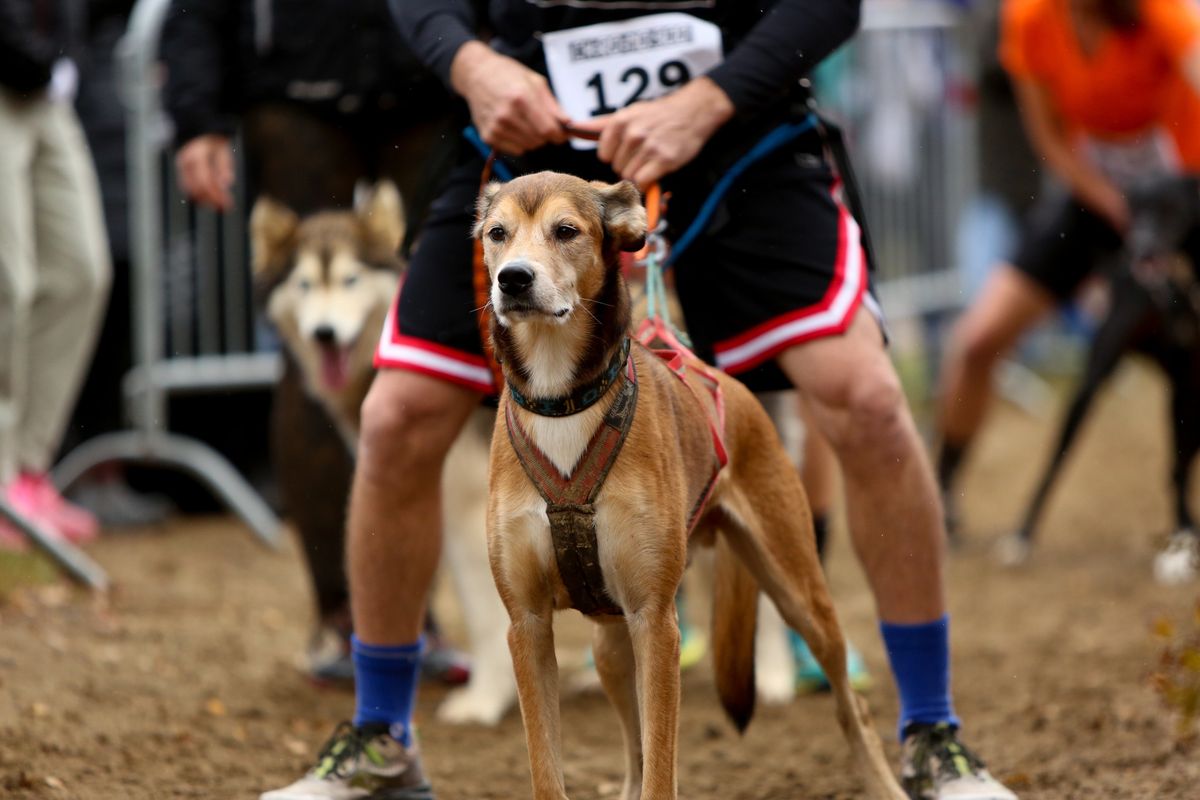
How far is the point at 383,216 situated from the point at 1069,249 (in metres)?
3.33

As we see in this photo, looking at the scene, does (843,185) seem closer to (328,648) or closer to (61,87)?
(328,648)

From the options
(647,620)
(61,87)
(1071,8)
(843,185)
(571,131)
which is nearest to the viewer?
(647,620)

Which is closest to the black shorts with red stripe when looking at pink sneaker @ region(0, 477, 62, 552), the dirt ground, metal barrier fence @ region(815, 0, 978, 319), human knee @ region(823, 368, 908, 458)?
human knee @ region(823, 368, 908, 458)

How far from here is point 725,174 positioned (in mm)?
3219

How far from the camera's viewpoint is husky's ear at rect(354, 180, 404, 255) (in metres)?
4.96

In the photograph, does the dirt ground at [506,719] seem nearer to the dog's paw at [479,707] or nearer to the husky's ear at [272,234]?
the dog's paw at [479,707]

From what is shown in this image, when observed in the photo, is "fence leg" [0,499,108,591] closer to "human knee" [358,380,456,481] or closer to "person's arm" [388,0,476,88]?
"human knee" [358,380,456,481]

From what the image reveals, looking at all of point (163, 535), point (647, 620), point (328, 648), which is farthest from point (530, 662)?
point (163, 535)

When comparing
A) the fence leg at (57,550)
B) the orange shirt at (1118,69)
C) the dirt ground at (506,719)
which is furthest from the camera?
the orange shirt at (1118,69)

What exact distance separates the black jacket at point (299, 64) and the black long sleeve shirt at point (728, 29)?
1.42 metres

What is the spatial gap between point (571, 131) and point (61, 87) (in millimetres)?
3526

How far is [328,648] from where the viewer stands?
16.0 feet

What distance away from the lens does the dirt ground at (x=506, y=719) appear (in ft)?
11.8

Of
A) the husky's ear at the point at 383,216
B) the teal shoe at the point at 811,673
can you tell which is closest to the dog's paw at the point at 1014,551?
the teal shoe at the point at 811,673
